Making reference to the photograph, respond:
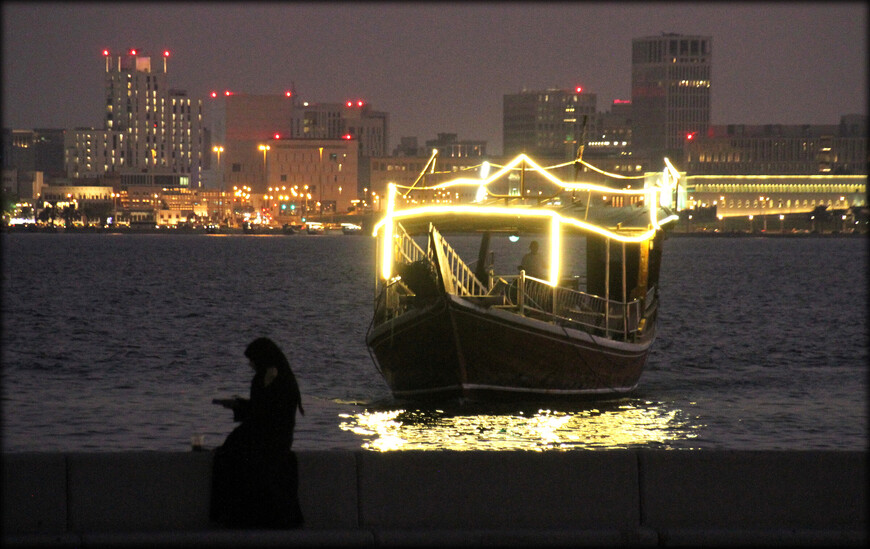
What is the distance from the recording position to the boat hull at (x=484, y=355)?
23047mm

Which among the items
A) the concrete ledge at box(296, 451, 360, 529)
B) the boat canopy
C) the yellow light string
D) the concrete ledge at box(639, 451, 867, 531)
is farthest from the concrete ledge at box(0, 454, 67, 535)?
the yellow light string

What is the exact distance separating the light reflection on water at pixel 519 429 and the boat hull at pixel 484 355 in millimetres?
439

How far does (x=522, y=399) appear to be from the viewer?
965 inches

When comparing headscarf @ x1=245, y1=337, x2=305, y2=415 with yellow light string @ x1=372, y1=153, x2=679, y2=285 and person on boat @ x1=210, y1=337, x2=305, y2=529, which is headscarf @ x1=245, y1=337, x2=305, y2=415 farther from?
yellow light string @ x1=372, y1=153, x2=679, y2=285

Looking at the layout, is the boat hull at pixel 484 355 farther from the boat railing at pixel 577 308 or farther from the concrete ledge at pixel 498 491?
the concrete ledge at pixel 498 491

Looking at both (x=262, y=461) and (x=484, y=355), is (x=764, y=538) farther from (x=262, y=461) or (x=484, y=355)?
(x=484, y=355)

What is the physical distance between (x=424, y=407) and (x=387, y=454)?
14.9 meters

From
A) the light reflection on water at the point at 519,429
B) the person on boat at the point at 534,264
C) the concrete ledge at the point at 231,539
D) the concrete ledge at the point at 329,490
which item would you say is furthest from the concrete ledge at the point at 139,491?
the person on boat at the point at 534,264

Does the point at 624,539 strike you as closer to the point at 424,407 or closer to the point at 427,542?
the point at 427,542

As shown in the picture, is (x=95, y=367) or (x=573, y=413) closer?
(x=573, y=413)

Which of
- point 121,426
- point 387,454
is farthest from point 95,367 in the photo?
point 387,454

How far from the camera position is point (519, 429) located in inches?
906

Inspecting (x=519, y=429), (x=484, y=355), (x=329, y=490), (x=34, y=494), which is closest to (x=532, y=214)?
(x=484, y=355)

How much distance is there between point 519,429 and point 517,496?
12.9m
